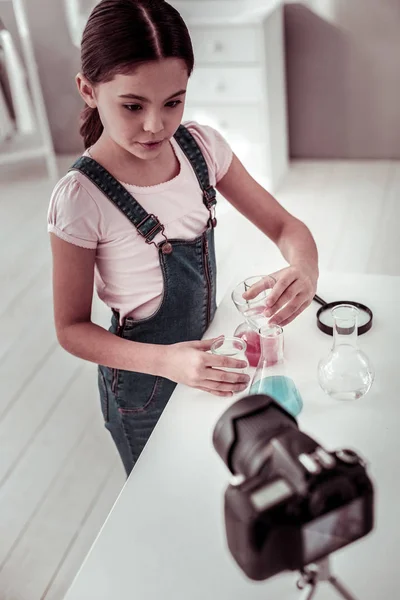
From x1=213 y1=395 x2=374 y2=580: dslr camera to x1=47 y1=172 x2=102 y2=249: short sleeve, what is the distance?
59cm

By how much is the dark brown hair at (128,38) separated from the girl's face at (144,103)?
1 cm

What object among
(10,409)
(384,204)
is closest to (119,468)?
(10,409)

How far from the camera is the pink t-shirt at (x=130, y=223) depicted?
1104 mm

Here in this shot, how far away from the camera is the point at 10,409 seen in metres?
2.18

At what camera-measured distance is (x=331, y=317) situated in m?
1.19

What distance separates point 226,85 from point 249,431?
2.73m

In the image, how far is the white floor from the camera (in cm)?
173

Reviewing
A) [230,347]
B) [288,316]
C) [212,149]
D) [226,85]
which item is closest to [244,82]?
[226,85]

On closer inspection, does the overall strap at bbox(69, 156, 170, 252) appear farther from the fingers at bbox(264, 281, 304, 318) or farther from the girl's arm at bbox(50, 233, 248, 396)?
the fingers at bbox(264, 281, 304, 318)

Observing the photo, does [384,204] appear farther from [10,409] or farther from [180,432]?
[180,432]

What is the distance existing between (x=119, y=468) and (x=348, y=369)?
1.06 meters

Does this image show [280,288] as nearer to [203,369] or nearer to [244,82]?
[203,369]

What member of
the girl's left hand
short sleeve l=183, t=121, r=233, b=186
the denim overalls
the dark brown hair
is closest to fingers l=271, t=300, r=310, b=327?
the girl's left hand

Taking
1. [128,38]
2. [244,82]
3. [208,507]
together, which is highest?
[128,38]
